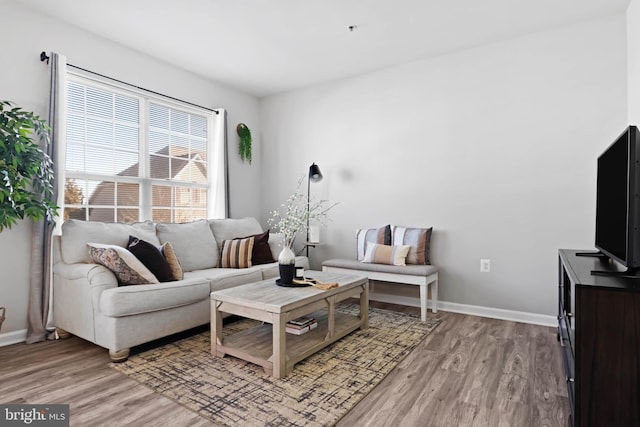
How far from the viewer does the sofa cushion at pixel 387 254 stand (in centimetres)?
363

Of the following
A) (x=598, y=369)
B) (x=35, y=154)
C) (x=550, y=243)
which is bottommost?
(x=598, y=369)

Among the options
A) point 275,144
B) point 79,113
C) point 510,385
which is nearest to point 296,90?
point 275,144

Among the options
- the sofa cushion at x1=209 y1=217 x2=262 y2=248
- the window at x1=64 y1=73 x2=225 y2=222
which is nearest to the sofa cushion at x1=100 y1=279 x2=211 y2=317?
the sofa cushion at x1=209 y1=217 x2=262 y2=248

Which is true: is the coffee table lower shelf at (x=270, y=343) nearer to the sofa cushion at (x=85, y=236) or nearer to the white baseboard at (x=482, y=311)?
the white baseboard at (x=482, y=311)

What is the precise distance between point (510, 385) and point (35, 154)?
345 cm

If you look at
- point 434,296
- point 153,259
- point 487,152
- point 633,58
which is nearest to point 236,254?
point 153,259

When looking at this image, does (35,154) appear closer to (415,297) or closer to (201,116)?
→ (201,116)

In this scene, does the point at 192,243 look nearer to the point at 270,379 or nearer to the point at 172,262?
the point at 172,262

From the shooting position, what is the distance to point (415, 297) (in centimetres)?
390

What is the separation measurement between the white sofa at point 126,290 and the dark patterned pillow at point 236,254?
0.11 meters

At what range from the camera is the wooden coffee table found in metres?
2.19

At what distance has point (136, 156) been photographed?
3.72 meters

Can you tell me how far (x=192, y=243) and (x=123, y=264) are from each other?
3.29ft

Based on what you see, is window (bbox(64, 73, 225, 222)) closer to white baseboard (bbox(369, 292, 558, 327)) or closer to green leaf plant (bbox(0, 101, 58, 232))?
green leaf plant (bbox(0, 101, 58, 232))
